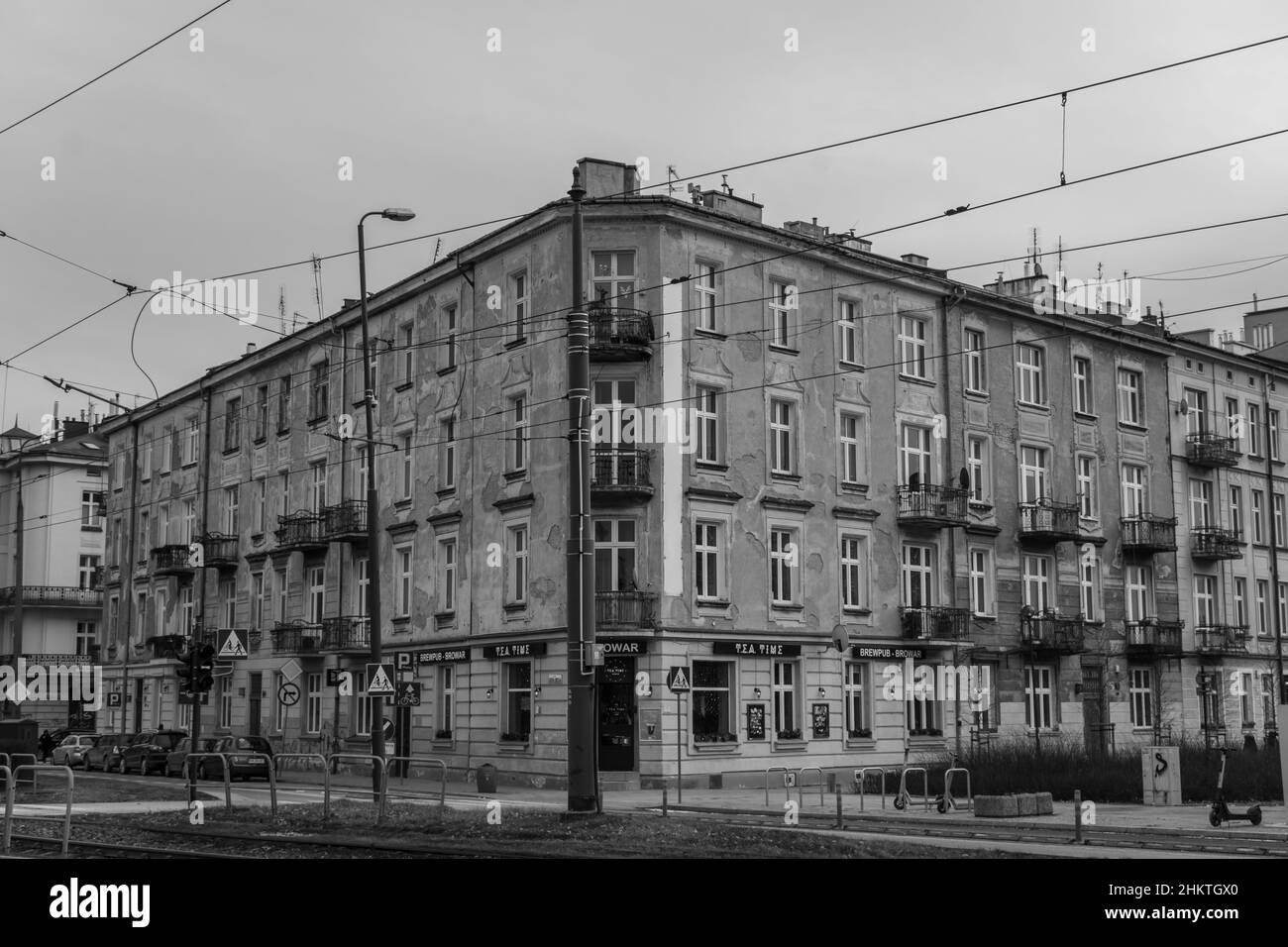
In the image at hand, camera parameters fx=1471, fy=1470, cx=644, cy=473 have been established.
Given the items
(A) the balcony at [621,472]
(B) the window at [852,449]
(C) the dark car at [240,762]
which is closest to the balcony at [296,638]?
(C) the dark car at [240,762]

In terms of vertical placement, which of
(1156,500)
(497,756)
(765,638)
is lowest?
(497,756)

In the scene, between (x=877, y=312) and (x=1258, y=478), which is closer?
(x=877, y=312)

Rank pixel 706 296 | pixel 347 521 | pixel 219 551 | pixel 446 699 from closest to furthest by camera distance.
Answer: pixel 706 296 → pixel 446 699 → pixel 347 521 → pixel 219 551

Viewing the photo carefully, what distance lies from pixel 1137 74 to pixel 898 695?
2467 cm

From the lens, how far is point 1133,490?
4944 centimetres

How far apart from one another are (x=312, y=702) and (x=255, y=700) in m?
4.76

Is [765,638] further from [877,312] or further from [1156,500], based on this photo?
[1156,500]

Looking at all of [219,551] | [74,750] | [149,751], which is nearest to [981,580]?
[149,751]

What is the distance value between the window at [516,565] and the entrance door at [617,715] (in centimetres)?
353

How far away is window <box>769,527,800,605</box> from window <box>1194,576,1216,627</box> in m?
19.3

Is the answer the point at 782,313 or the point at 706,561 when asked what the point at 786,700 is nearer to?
the point at 706,561

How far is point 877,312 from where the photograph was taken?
4200cm

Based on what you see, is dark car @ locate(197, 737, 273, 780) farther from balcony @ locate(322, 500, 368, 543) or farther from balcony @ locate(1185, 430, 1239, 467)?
balcony @ locate(1185, 430, 1239, 467)
